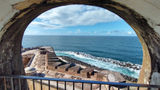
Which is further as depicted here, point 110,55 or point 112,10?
point 110,55

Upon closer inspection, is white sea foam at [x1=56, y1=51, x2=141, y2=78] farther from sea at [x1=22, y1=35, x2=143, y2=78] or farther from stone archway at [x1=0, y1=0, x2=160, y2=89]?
stone archway at [x1=0, y1=0, x2=160, y2=89]

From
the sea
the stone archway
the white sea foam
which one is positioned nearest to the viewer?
the stone archway

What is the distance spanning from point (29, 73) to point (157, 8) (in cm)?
659

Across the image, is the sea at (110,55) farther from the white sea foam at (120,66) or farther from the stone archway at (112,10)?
the stone archway at (112,10)

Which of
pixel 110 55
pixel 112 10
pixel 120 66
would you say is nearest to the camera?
pixel 112 10

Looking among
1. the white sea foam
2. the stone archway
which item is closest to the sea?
the white sea foam

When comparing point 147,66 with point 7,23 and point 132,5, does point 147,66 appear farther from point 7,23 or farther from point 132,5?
point 7,23

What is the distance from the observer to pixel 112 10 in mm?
1733

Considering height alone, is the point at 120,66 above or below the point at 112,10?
below

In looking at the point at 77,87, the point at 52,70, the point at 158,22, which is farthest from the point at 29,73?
the point at 158,22

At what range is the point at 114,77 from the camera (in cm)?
379

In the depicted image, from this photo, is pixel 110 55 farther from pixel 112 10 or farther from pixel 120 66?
pixel 112 10

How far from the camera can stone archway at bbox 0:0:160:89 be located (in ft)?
4.00

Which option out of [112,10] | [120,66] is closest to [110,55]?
[120,66]
